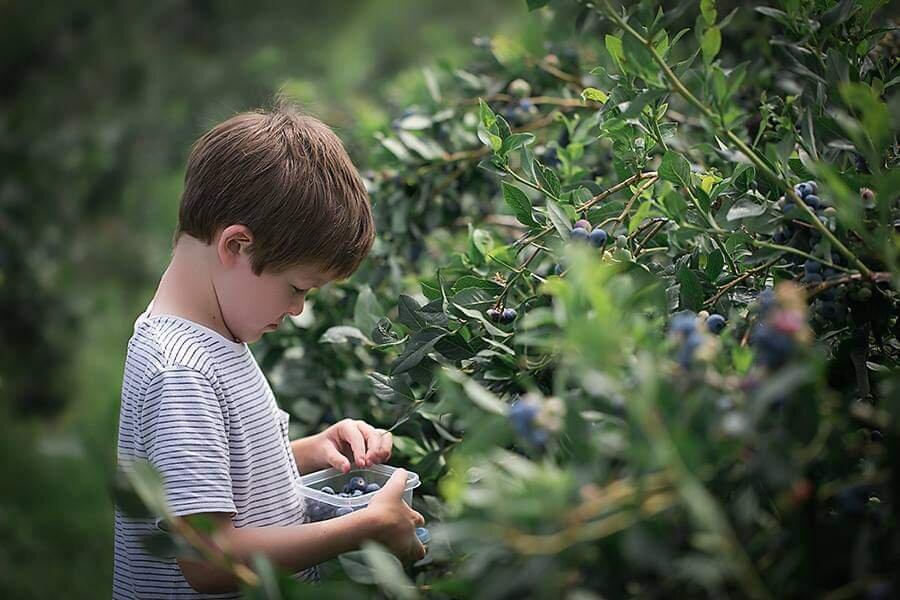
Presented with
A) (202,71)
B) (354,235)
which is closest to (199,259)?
(354,235)

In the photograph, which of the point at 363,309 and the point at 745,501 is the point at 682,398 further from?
the point at 363,309

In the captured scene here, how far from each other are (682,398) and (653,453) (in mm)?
90

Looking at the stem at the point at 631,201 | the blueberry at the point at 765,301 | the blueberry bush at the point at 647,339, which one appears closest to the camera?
the blueberry bush at the point at 647,339

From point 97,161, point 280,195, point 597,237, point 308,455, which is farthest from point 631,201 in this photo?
point 97,161

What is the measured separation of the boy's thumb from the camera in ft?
4.59

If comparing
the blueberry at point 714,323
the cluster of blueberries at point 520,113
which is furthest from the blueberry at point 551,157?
the blueberry at point 714,323

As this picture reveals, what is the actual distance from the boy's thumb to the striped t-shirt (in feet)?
0.70

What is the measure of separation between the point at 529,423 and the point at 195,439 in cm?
68

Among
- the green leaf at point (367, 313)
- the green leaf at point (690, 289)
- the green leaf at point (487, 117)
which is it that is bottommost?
the green leaf at point (367, 313)

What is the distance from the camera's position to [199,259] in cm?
155

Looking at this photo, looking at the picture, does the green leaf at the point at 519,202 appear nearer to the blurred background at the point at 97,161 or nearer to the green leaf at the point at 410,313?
the green leaf at the point at 410,313

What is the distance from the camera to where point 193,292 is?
60.2 inches

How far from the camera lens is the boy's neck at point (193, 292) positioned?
1518 millimetres

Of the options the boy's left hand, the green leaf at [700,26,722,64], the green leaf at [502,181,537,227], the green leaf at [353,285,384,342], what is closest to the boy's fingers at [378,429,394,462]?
the boy's left hand
